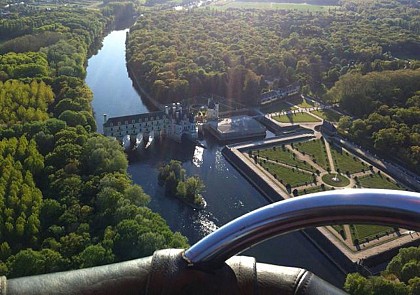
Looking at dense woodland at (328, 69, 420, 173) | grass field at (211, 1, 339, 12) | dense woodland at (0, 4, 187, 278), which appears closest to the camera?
dense woodland at (0, 4, 187, 278)

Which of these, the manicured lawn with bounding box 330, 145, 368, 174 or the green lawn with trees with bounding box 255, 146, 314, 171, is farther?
the green lawn with trees with bounding box 255, 146, 314, 171

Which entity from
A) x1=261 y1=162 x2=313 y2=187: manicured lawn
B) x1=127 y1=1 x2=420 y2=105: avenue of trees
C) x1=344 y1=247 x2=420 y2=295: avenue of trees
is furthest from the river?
x1=127 y1=1 x2=420 y2=105: avenue of trees

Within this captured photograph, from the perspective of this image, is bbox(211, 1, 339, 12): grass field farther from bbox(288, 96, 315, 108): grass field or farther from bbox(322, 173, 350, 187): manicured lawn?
bbox(322, 173, 350, 187): manicured lawn

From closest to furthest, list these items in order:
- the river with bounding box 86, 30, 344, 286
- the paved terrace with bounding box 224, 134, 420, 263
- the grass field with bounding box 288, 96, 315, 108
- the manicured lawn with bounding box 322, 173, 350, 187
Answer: the paved terrace with bounding box 224, 134, 420, 263 → the river with bounding box 86, 30, 344, 286 → the manicured lawn with bounding box 322, 173, 350, 187 → the grass field with bounding box 288, 96, 315, 108

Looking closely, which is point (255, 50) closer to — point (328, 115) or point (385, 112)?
point (328, 115)

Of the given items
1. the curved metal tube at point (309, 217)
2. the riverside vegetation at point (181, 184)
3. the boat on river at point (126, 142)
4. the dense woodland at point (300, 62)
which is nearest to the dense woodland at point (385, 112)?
the dense woodland at point (300, 62)

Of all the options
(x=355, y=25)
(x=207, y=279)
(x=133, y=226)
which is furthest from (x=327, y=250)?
(x=355, y=25)
